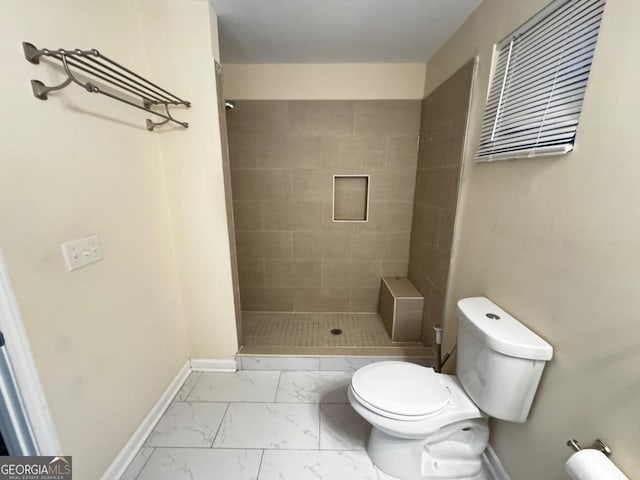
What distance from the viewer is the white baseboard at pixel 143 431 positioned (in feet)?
3.87

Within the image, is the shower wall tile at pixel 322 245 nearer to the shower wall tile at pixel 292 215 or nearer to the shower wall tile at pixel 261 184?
the shower wall tile at pixel 292 215

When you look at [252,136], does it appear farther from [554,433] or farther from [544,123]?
[554,433]

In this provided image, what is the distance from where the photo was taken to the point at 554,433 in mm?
911

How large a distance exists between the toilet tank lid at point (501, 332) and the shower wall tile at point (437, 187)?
1.63 feet

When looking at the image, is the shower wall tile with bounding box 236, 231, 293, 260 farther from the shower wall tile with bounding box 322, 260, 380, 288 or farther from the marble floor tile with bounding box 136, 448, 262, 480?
the marble floor tile with bounding box 136, 448, 262, 480

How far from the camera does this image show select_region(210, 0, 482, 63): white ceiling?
1.36 m

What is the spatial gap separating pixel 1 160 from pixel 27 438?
0.91 metres

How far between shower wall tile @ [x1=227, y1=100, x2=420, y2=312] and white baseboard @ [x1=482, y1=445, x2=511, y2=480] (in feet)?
4.44

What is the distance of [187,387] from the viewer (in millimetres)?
1741

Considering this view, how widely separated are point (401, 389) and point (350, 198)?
5.25ft

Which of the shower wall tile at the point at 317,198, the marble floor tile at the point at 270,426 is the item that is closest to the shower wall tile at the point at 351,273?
the shower wall tile at the point at 317,198

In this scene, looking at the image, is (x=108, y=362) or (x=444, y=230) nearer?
(x=108, y=362)

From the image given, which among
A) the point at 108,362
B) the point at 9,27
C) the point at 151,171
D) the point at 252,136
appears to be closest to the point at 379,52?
the point at 252,136

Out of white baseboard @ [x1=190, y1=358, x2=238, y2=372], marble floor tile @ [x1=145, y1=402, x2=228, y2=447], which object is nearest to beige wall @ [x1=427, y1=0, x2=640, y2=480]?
marble floor tile @ [x1=145, y1=402, x2=228, y2=447]
